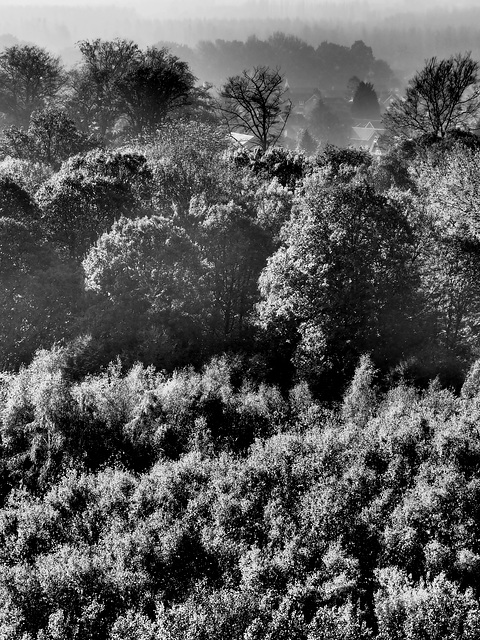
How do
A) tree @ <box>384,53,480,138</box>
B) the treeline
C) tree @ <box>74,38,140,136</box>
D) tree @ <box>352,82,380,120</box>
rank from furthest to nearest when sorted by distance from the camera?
the treeline → tree @ <box>352,82,380,120</box> → tree @ <box>74,38,140,136</box> → tree @ <box>384,53,480,138</box>

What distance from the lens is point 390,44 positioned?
7156 inches

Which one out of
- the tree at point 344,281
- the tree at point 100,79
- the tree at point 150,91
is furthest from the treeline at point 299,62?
the tree at point 344,281

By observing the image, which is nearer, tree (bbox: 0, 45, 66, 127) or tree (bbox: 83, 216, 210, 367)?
tree (bbox: 83, 216, 210, 367)

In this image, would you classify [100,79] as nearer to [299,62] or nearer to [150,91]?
[150,91]

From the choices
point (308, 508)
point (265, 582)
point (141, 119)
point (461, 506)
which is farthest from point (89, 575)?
point (141, 119)

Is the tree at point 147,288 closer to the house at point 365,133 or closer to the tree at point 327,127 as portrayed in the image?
the house at point 365,133

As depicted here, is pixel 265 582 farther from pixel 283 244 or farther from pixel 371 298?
pixel 283 244

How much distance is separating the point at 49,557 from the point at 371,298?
477 inches

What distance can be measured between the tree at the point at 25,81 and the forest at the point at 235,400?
21968 millimetres

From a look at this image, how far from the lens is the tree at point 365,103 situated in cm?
9400

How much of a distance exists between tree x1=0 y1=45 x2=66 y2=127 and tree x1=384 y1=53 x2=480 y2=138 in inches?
1195

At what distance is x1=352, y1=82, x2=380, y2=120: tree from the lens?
9400 centimetres

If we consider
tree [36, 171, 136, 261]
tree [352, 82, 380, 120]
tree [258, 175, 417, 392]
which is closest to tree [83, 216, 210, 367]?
tree [36, 171, 136, 261]

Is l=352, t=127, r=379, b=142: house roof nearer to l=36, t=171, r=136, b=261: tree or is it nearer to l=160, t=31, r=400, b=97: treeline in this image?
l=160, t=31, r=400, b=97: treeline
